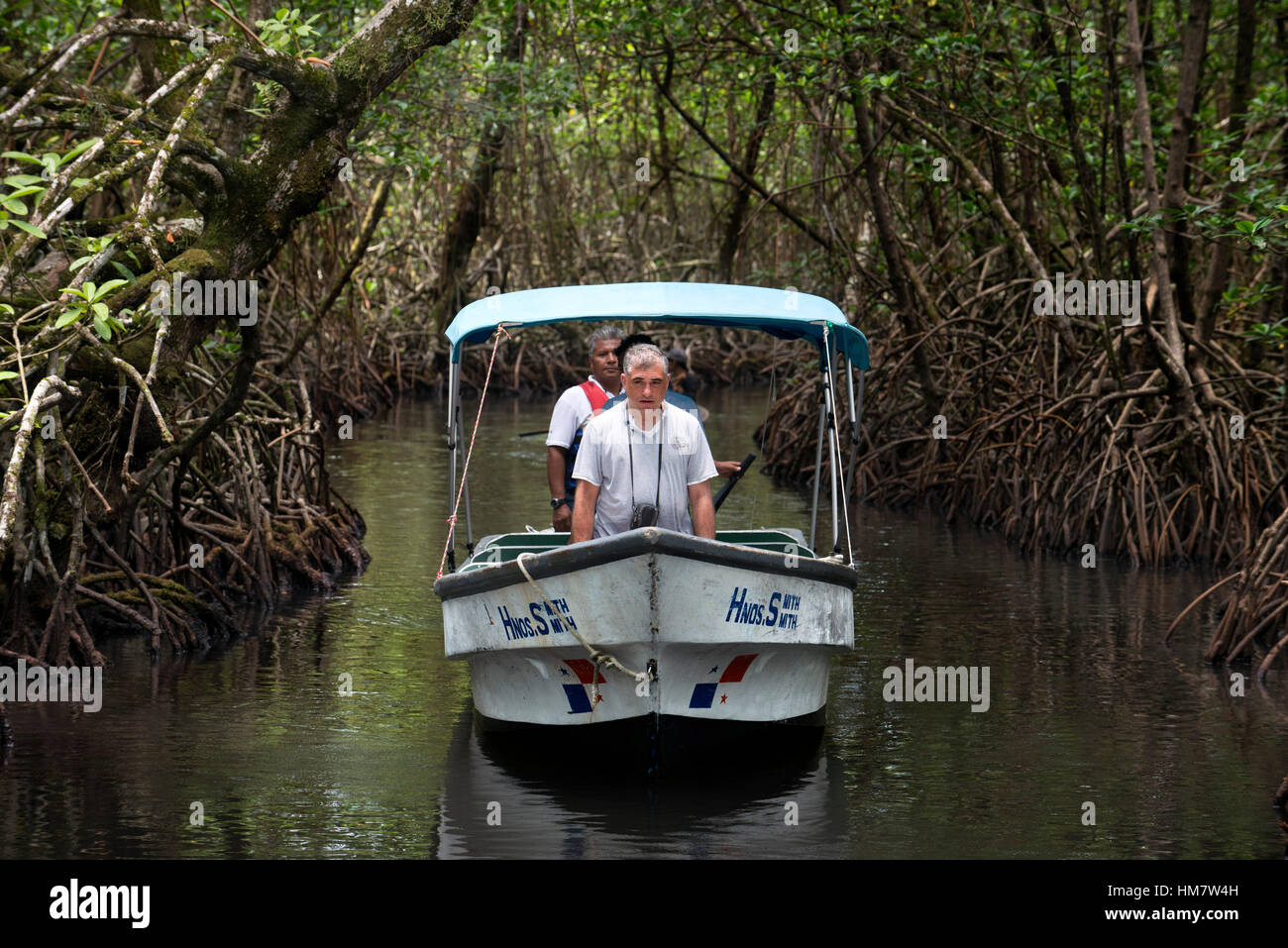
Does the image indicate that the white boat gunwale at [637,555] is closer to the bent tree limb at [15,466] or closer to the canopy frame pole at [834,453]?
the canopy frame pole at [834,453]

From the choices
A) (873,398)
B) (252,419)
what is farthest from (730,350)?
(252,419)

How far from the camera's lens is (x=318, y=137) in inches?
324

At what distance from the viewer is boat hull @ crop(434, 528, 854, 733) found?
668cm

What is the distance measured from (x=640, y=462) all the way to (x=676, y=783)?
1.38 meters

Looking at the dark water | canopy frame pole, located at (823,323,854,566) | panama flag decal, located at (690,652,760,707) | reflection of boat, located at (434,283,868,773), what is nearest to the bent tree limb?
the dark water

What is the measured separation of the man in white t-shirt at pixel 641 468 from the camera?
285 inches

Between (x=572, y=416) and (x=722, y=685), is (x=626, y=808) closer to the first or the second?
(x=722, y=685)

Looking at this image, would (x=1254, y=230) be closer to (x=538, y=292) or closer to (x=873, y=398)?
(x=538, y=292)

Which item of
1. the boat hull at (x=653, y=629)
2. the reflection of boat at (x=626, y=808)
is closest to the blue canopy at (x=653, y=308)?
the boat hull at (x=653, y=629)

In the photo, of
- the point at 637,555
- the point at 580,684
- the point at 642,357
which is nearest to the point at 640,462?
the point at 642,357

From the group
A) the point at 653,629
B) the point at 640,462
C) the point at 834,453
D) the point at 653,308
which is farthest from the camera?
the point at 653,308

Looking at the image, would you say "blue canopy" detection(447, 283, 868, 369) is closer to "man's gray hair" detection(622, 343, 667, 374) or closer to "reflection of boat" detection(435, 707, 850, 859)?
"man's gray hair" detection(622, 343, 667, 374)

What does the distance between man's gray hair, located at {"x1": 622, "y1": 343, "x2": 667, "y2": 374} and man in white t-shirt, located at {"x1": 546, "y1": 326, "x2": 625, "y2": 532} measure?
4.05 feet

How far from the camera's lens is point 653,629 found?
673 cm
